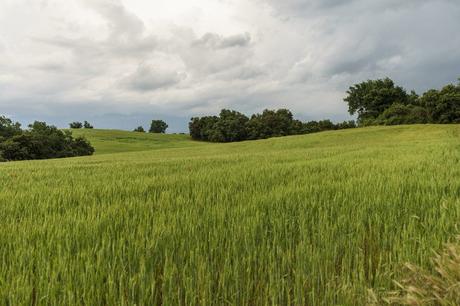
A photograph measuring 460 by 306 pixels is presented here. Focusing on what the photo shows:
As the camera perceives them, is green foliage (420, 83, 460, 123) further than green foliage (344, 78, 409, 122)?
No

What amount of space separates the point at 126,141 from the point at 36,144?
97.0 feet

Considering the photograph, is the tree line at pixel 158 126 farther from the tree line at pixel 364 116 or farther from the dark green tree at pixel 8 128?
the dark green tree at pixel 8 128

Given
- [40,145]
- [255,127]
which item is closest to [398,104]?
[255,127]

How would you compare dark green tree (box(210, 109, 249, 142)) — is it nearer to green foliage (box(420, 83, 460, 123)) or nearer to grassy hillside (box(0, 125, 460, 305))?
green foliage (box(420, 83, 460, 123))

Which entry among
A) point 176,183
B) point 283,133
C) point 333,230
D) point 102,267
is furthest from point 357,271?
point 283,133

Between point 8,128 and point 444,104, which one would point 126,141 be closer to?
point 8,128

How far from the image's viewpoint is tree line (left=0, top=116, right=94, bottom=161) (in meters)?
57.4

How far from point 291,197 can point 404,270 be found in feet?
7.21

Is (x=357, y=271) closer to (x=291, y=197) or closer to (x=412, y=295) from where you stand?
(x=412, y=295)

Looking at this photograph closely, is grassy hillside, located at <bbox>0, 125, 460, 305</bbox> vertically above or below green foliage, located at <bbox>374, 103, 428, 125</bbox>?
below

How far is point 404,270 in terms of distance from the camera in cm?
232

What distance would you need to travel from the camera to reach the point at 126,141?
294 feet

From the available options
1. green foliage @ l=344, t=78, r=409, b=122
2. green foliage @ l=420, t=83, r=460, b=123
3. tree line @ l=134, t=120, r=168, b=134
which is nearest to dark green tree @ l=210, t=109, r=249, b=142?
green foliage @ l=344, t=78, r=409, b=122

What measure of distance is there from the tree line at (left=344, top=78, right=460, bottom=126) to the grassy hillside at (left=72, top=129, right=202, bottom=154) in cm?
4158
